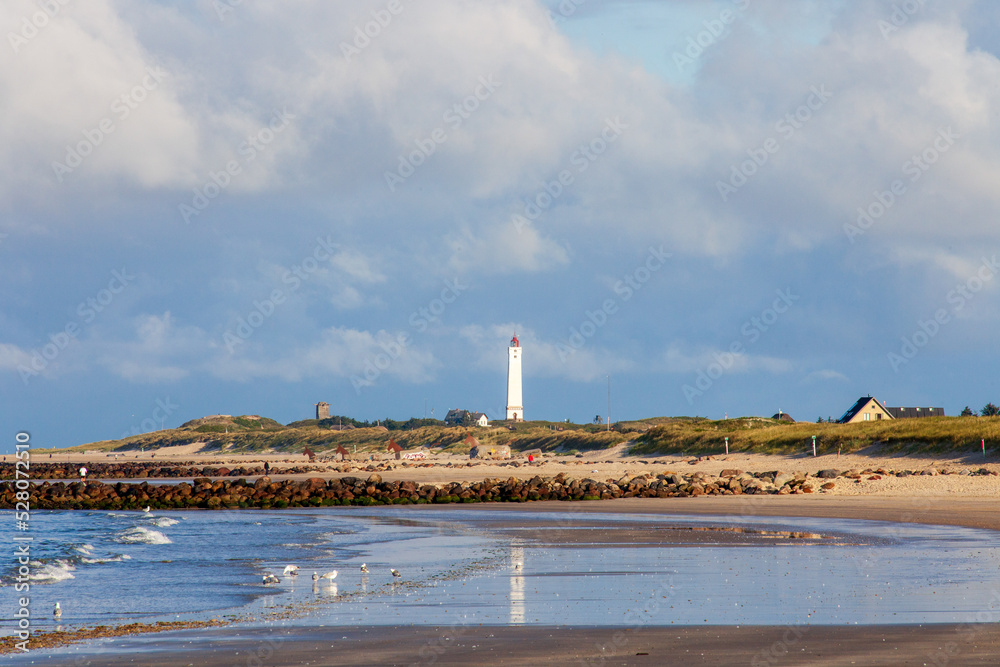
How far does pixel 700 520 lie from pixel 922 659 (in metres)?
17.1

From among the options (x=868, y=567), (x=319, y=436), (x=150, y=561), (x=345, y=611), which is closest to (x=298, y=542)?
(x=150, y=561)

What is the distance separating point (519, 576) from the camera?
48.1ft

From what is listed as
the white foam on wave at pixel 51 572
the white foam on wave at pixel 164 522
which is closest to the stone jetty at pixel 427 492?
the white foam on wave at pixel 164 522

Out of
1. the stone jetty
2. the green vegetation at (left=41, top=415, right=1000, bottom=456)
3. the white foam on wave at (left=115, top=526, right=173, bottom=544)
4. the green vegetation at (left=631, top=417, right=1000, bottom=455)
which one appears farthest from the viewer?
the green vegetation at (left=41, top=415, right=1000, bottom=456)

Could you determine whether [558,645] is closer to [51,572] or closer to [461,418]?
[51,572]

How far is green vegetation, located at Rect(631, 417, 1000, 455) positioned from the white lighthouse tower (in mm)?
57500

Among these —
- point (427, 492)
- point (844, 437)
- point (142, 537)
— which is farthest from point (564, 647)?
point (844, 437)

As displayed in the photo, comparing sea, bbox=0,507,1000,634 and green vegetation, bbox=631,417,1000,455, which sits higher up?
green vegetation, bbox=631,417,1000,455

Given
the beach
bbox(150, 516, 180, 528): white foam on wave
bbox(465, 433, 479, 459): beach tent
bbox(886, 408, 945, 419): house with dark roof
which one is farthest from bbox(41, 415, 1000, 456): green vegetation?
the beach

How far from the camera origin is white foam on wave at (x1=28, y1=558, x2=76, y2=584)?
16.8 meters

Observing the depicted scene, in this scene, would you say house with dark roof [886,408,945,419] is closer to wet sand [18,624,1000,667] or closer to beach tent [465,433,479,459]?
beach tent [465,433,479,459]

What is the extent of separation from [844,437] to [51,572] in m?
38.6

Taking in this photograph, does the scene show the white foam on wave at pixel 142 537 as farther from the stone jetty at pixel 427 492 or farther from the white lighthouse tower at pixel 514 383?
the white lighthouse tower at pixel 514 383

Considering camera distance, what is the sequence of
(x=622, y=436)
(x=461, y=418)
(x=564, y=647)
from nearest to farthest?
(x=564, y=647), (x=622, y=436), (x=461, y=418)
